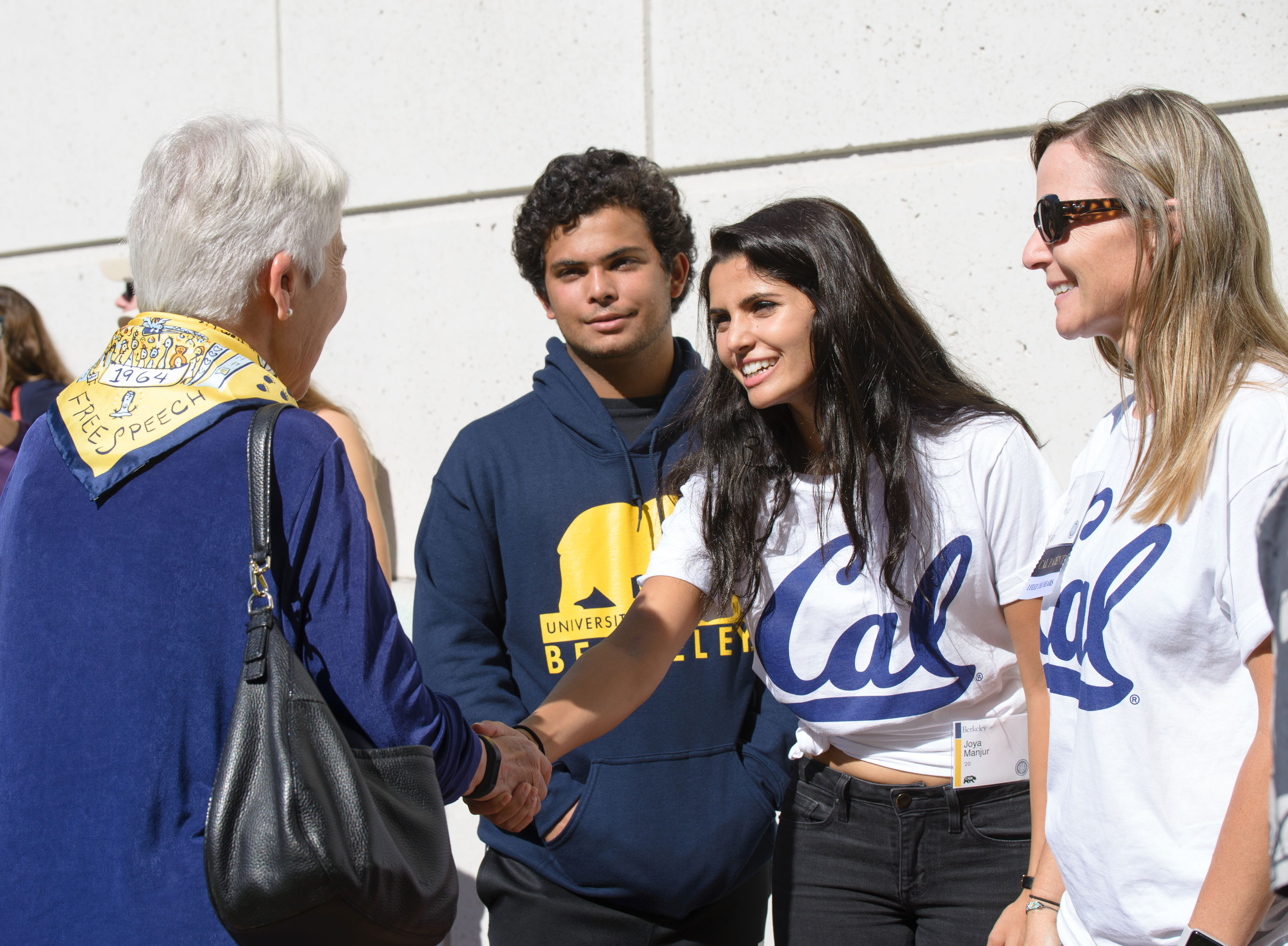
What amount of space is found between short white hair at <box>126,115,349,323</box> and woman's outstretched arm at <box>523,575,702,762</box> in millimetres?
922

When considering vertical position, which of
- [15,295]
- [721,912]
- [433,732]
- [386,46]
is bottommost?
[721,912]

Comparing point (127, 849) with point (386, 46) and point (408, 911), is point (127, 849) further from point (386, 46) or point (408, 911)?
point (386, 46)

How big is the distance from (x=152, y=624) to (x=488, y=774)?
593mm

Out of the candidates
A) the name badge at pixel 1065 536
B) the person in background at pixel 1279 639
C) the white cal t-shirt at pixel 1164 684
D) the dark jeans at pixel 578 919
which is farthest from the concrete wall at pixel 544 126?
the person in background at pixel 1279 639

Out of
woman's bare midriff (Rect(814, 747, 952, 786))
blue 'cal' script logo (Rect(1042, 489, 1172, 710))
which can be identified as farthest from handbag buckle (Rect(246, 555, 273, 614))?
woman's bare midriff (Rect(814, 747, 952, 786))

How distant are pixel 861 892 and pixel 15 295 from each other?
13.1 feet

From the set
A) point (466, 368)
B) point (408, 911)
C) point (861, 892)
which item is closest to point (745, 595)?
point (861, 892)

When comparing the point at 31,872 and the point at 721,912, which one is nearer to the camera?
the point at 31,872

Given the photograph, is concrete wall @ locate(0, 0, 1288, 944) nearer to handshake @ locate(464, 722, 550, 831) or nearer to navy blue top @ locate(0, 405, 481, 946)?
handshake @ locate(464, 722, 550, 831)

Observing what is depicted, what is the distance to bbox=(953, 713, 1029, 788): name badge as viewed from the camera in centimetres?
179

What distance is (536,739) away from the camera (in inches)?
72.4

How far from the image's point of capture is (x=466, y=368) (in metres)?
3.48

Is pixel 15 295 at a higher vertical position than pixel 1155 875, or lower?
higher

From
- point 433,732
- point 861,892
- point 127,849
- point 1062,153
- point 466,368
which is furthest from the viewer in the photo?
point 466,368
